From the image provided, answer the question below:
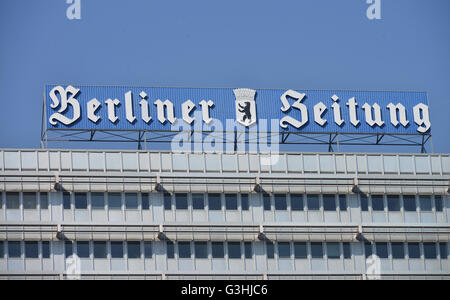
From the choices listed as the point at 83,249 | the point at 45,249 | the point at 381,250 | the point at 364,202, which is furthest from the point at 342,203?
the point at 45,249

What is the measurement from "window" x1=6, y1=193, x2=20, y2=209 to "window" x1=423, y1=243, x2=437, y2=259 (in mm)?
33060

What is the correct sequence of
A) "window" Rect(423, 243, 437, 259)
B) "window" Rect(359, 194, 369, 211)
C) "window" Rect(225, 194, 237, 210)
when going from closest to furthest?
"window" Rect(225, 194, 237, 210) < "window" Rect(423, 243, 437, 259) < "window" Rect(359, 194, 369, 211)

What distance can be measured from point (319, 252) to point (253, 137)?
11.0 meters

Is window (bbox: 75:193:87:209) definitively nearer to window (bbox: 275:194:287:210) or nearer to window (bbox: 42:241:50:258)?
window (bbox: 42:241:50:258)

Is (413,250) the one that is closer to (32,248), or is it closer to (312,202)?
(312,202)

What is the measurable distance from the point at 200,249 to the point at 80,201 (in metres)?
10.2

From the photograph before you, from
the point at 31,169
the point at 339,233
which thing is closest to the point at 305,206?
the point at 339,233

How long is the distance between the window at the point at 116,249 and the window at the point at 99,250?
693mm

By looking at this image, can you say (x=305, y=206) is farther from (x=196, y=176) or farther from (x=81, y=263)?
(x=81, y=263)

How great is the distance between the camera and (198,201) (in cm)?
9762

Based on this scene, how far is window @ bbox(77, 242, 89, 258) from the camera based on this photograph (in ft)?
309

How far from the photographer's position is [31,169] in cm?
9594

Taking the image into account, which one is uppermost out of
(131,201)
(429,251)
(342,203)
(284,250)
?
(131,201)

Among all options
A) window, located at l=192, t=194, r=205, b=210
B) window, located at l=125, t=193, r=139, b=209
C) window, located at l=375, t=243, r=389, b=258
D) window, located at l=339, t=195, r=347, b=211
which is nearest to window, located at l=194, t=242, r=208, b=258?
window, located at l=192, t=194, r=205, b=210
